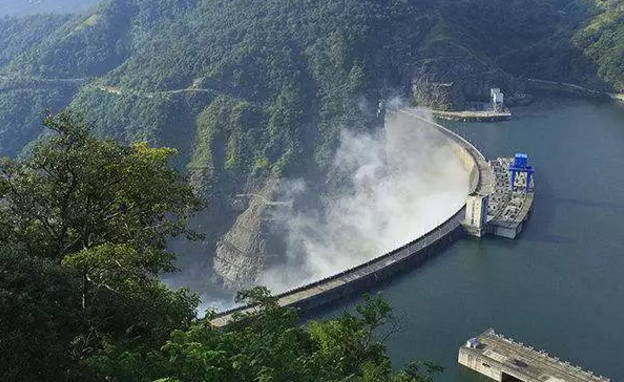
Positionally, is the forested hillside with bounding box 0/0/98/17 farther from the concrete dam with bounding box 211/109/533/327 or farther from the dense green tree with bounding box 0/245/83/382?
the dense green tree with bounding box 0/245/83/382

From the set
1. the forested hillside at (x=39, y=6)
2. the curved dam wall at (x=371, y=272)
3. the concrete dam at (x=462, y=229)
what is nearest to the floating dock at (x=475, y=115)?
the concrete dam at (x=462, y=229)

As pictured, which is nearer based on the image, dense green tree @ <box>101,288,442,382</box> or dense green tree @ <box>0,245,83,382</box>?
dense green tree @ <box>0,245,83,382</box>

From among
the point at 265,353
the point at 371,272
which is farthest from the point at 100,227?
the point at 371,272

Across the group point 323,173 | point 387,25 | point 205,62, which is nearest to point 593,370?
point 323,173

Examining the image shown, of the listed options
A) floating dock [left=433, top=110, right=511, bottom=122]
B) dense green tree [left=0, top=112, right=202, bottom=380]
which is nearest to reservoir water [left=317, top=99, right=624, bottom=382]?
floating dock [left=433, top=110, right=511, bottom=122]

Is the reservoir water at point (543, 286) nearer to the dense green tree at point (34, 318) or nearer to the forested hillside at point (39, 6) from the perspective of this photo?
the dense green tree at point (34, 318)
